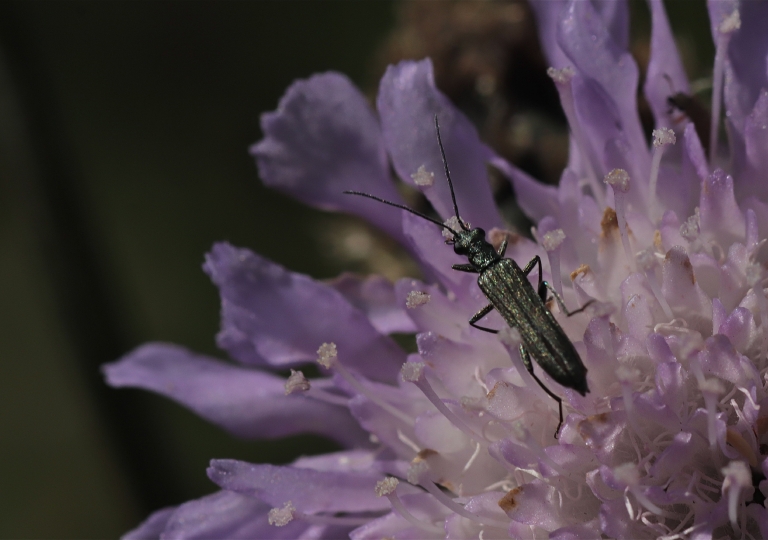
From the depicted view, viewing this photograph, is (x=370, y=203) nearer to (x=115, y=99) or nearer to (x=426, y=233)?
(x=426, y=233)

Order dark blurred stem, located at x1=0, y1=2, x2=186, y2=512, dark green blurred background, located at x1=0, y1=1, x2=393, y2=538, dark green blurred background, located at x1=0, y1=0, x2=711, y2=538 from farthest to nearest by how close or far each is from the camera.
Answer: dark green blurred background, located at x1=0, y1=1, x2=393, y2=538 < dark green blurred background, located at x1=0, y1=0, x2=711, y2=538 < dark blurred stem, located at x1=0, y1=2, x2=186, y2=512

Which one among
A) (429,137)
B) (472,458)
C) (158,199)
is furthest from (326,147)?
(158,199)

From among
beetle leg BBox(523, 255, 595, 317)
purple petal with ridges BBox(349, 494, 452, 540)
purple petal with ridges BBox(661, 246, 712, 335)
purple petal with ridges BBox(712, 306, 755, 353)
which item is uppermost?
beetle leg BBox(523, 255, 595, 317)

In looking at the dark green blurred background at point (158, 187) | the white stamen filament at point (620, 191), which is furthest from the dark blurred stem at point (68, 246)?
the white stamen filament at point (620, 191)

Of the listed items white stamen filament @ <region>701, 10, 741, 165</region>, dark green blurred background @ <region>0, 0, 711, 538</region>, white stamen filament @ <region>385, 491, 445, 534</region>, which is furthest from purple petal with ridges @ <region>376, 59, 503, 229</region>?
dark green blurred background @ <region>0, 0, 711, 538</region>

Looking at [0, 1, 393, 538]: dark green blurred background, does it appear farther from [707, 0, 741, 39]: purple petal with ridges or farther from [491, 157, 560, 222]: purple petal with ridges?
[707, 0, 741, 39]: purple petal with ridges

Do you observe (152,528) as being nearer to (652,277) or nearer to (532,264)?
(532,264)

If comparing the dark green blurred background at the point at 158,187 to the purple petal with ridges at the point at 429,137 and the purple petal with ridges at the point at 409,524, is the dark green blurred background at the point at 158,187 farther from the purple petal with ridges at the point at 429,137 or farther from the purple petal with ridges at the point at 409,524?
the purple petal with ridges at the point at 409,524
